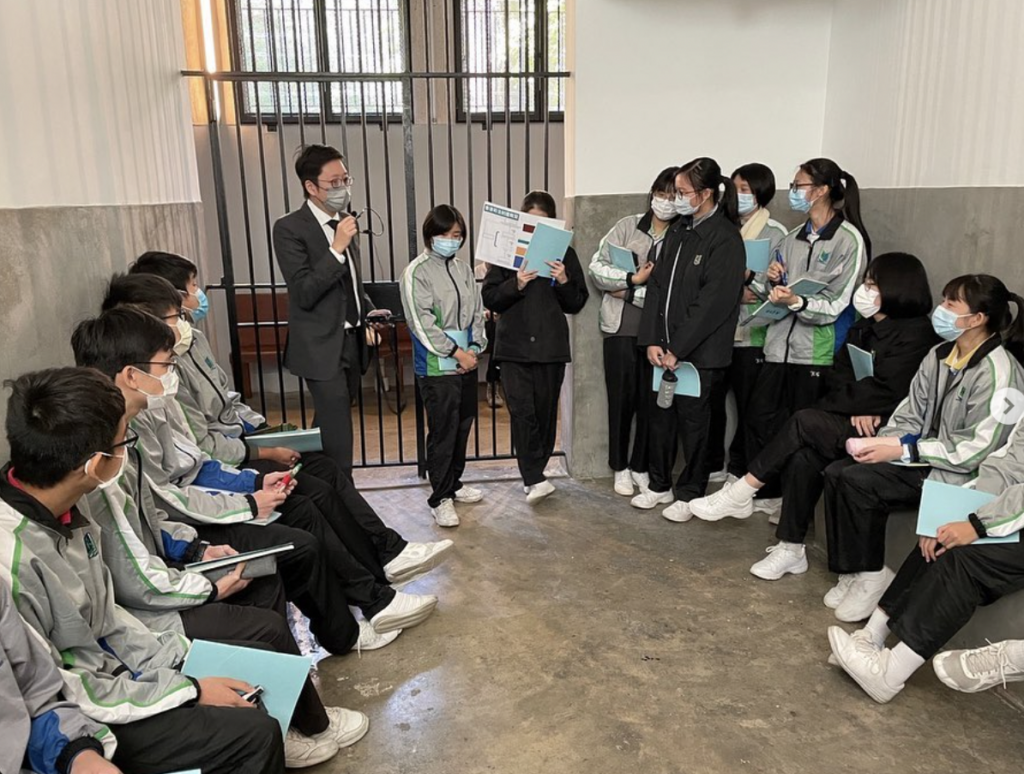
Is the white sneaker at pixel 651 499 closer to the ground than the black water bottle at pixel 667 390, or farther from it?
closer to the ground

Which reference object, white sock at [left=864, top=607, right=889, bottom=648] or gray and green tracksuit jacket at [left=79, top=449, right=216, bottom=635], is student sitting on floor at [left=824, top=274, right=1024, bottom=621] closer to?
white sock at [left=864, top=607, right=889, bottom=648]

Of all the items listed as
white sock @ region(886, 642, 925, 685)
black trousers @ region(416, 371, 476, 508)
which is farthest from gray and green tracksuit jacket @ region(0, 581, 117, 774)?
black trousers @ region(416, 371, 476, 508)

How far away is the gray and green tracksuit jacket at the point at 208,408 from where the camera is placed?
8.30 ft

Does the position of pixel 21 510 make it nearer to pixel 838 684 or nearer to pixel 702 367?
pixel 838 684

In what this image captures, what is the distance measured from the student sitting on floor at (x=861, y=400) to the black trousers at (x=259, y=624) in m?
1.78

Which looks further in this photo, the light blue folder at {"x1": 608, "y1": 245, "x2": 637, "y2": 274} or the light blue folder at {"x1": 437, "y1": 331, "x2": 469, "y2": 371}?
the light blue folder at {"x1": 608, "y1": 245, "x2": 637, "y2": 274}

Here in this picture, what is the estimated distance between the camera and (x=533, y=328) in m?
3.55

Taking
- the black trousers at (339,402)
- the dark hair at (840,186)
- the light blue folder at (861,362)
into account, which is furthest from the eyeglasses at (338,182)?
the light blue folder at (861,362)

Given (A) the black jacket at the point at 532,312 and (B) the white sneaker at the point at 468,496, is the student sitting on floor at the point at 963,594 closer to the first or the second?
(A) the black jacket at the point at 532,312

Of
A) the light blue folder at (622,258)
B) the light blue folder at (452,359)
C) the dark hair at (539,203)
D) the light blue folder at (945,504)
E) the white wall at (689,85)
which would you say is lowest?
the light blue folder at (945,504)

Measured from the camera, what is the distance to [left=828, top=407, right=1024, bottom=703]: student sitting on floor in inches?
82.7

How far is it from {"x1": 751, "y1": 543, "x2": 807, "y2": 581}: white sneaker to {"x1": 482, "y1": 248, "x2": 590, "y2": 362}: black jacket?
1262mm

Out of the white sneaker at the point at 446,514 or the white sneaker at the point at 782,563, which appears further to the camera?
the white sneaker at the point at 446,514

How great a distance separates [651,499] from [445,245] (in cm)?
152
